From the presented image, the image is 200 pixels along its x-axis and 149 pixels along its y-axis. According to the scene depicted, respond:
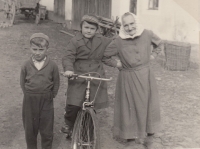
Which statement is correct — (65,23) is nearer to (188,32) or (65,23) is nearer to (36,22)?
(36,22)

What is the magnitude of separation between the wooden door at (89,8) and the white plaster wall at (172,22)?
179cm

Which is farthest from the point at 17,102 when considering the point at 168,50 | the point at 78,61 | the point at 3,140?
the point at 168,50

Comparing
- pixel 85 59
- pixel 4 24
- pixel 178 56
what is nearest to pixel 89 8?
pixel 4 24

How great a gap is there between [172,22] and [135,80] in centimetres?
704

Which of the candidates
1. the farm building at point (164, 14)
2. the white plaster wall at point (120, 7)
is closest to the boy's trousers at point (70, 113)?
the farm building at point (164, 14)

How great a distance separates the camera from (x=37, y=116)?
3348mm

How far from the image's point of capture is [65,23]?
49.2 ft

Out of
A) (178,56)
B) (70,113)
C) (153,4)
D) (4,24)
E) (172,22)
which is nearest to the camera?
(70,113)

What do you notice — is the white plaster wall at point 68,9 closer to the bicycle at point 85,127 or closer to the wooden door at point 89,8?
the wooden door at point 89,8

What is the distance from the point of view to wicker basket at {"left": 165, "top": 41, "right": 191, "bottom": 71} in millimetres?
7973

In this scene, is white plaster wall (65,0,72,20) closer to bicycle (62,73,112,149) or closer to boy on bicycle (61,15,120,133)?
boy on bicycle (61,15,120,133)

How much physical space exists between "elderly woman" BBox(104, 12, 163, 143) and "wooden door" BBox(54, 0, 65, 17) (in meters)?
12.4

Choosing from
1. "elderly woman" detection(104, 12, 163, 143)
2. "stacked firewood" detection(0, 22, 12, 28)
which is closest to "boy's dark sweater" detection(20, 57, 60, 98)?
"elderly woman" detection(104, 12, 163, 143)

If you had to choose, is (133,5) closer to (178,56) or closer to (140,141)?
(178,56)
